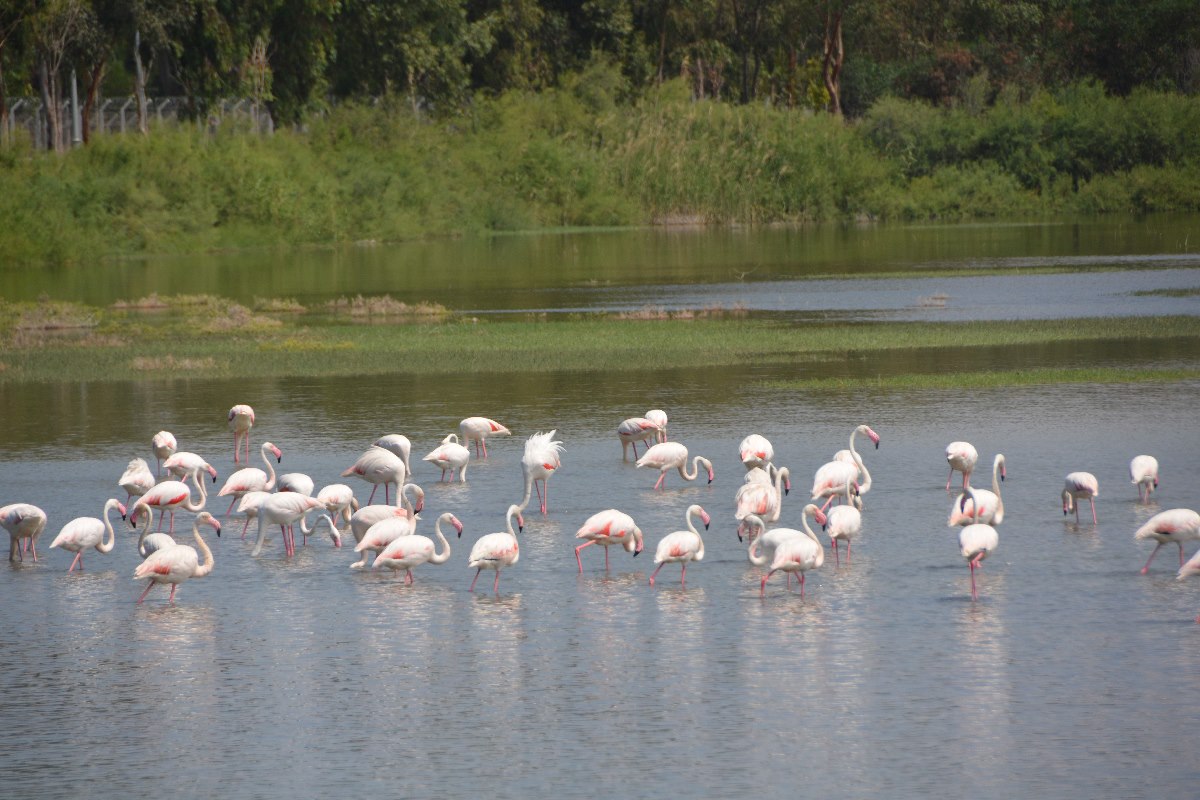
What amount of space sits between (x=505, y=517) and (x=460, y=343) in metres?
12.0

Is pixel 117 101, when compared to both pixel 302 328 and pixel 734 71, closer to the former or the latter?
pixel 734 71

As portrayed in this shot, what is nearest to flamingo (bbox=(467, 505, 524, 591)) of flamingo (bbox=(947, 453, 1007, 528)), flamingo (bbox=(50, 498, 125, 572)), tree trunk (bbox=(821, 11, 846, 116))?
flamingo (bbox=(50, 498, 125, 572))

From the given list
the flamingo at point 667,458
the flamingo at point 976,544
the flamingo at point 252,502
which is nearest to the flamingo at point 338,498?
the flamingo at point 252,502

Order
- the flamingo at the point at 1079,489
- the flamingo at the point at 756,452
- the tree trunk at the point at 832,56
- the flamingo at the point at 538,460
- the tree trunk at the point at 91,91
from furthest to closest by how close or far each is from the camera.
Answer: the tree trunk at the point at 832,56 < the tree trunk at the point at 91,91 < the flamingo at the point at 756,452 < the flamingo at the point at 538,460 < the flamingo at the point at 1079,489

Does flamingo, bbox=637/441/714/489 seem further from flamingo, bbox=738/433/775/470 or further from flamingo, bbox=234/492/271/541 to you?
flamingo, bbox=234/492/271/541

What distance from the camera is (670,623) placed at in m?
10.5

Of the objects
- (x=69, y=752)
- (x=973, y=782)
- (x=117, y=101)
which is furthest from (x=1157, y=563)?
(x=117, y=101)

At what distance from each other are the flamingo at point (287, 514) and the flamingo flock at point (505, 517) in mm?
11

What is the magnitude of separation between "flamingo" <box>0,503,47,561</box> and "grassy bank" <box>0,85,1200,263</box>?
127 feet

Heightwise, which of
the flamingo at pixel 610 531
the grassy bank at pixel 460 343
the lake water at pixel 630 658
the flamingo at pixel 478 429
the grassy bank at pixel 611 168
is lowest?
the lake water at pixel 630 658

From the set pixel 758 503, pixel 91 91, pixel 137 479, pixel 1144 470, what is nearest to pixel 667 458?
pixel 758 503

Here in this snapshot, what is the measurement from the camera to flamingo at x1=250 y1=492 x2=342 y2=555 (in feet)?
40.1

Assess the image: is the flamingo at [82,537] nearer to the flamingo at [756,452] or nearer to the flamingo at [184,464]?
the flamingo at [184,464]

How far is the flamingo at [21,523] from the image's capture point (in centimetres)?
1195
